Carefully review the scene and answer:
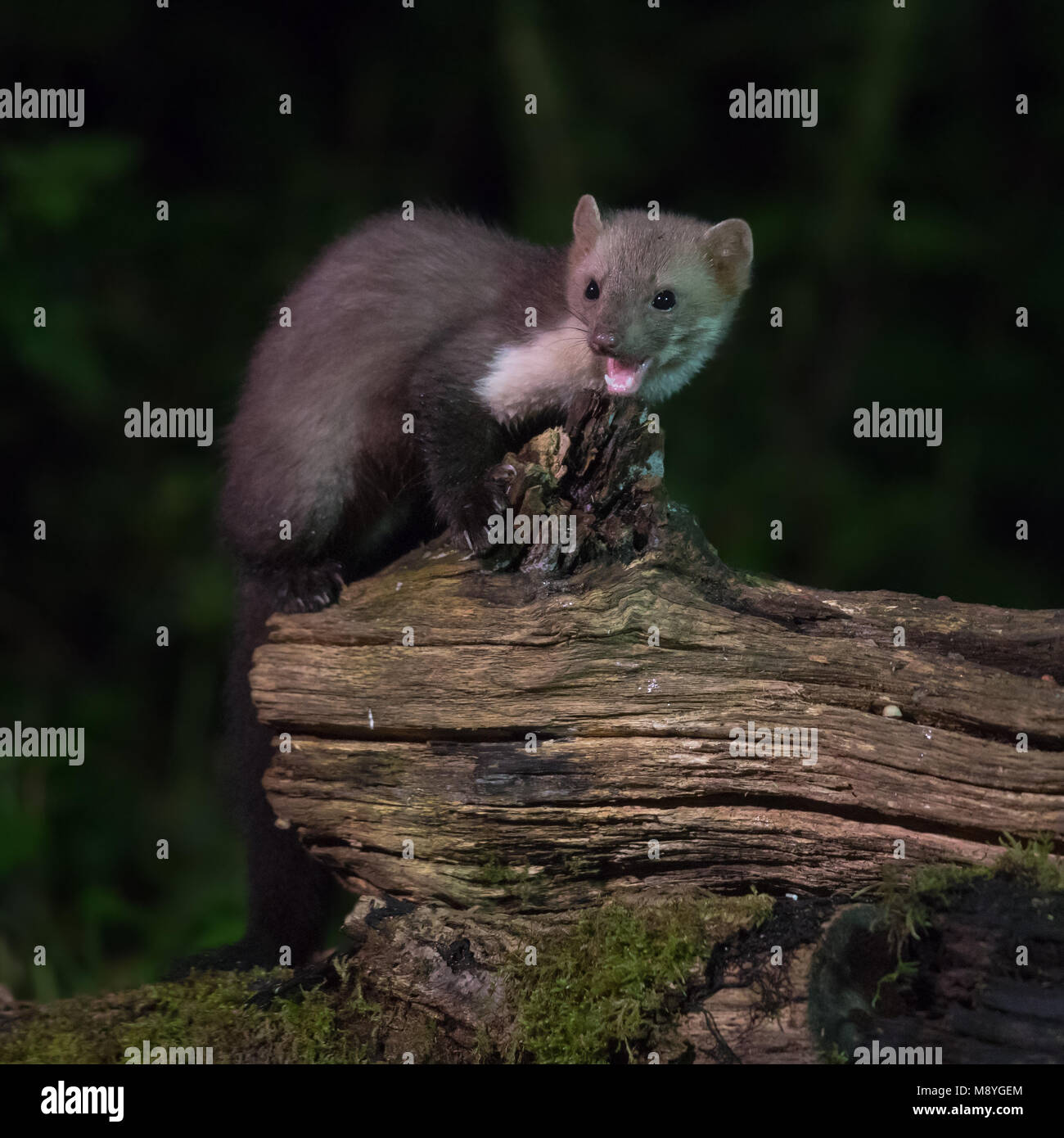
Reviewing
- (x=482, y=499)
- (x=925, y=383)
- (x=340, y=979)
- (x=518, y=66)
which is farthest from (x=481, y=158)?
(x=340, y=979)

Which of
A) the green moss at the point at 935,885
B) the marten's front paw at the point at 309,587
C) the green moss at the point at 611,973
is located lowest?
the green moss at the point at 611,973

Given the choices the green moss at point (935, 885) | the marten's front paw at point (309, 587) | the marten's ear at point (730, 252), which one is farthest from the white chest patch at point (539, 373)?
the green moss at point (935, 885)

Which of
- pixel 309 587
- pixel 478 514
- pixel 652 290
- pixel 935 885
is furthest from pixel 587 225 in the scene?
pixel 935 885

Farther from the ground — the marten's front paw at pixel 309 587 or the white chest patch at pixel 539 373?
the white chest patch at pixel 539 373

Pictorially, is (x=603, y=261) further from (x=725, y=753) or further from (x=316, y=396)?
(x=725, y=753)

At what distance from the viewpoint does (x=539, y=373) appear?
2.92 metres

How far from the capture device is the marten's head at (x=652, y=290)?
2818 millimetres

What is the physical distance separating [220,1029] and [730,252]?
7.38 ft

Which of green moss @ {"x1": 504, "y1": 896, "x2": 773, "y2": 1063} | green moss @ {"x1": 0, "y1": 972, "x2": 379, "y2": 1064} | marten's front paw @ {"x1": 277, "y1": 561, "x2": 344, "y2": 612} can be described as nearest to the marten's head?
marten's front paw @ {"x1": 277, "y1": 561, "x2": 344, "y2": 612}

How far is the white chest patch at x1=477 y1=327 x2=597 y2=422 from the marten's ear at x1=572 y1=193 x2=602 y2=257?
10.1 inches

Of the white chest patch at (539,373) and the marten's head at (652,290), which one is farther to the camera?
the white chest patch at (539,373)

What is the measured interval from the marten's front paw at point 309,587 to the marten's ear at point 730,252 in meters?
1.28

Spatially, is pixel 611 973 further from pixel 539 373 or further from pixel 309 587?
pixel 539 373

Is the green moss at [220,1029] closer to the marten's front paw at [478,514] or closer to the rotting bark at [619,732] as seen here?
the rotting bark at [619,732]
